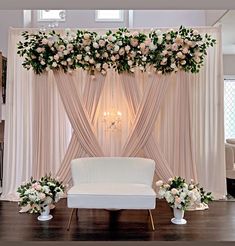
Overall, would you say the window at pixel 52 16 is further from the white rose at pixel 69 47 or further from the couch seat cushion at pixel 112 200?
the couch seat cushion at pixel 112 200

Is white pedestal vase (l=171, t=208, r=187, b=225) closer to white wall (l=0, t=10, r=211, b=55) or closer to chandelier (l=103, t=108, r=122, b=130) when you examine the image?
chandelier (l=103, t=108, r=122, b=130)

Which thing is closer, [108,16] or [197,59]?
[197,59]

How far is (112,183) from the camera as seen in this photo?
4.47 m

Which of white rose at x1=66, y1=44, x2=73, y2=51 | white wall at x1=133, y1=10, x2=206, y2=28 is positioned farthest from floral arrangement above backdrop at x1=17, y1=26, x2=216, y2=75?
white wall at x1=133, y1=10, x2=206, y2=28

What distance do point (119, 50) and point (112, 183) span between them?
1.99 meters

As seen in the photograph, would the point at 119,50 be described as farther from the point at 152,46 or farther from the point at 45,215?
the point at 45,215

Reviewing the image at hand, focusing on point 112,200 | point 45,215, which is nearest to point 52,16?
→ point 45,215

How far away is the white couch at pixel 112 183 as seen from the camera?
12.5 feet

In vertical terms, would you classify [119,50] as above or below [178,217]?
above

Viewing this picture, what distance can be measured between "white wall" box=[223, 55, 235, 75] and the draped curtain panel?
268 centimetres

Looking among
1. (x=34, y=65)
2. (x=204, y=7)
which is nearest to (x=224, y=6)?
(x=204, y=7)

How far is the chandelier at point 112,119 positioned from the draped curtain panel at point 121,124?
0.17ft

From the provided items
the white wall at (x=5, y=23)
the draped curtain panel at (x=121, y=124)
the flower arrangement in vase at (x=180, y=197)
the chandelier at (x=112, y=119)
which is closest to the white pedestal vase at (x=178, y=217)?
the flower arrangement in vase at (x=180, y=197)

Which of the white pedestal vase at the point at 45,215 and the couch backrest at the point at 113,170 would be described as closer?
the white pedestal vase at the point at 45,215
